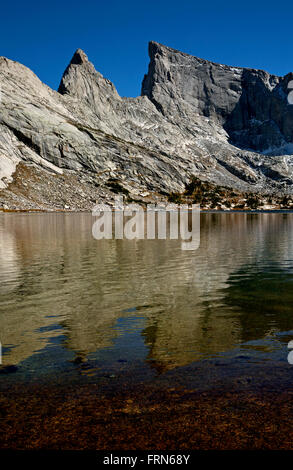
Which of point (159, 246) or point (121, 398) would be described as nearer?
point (121, 398)

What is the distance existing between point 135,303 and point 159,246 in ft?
88.6

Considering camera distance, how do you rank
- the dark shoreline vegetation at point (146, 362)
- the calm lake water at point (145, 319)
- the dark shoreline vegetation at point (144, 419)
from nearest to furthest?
the dark shoreline vegetation at point (144, 419) < the dark shoreline vegetation at point (146, 362) < the calm lake water at point (145, 319)

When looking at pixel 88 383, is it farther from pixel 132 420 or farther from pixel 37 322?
pixel 37 322

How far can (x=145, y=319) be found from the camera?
56.6 ft

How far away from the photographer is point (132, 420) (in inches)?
325

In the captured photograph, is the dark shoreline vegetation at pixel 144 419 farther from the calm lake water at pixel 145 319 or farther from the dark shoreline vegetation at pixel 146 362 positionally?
the calm lake water at pixel 145 319

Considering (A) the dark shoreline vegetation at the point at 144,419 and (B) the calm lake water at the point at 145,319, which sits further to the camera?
(B) the calm lake water at the point at 145,319

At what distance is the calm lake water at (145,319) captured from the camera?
37.6 feet

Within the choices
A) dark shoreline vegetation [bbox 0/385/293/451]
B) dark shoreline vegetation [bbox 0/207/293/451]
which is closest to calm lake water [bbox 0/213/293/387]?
dark shoreline vegetation [bbox 0/207/293/451]

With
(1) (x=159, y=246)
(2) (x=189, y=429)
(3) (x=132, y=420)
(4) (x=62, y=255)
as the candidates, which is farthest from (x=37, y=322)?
(1) (x=159, y=246)

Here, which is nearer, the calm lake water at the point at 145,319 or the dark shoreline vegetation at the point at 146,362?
the dark shoreline vegetation at the point at 146,362

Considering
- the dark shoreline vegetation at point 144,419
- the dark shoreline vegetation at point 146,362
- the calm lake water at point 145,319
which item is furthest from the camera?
the calm lake water at point 145,319

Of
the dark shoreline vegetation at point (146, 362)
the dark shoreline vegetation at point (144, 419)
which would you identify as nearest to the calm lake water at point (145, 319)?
the dark shoreline vegetation at point (146, 362)

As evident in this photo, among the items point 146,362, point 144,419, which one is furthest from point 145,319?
point 144,419
